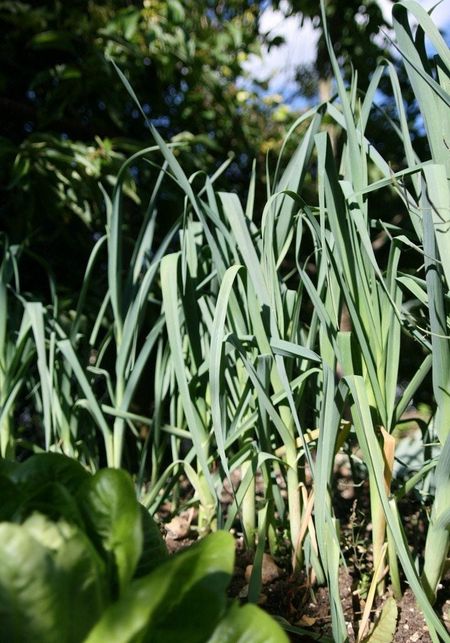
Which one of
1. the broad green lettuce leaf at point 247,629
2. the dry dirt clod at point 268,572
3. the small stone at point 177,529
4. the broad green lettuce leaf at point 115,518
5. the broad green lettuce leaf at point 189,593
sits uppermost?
the broad green lettuce leaf at point 115,518

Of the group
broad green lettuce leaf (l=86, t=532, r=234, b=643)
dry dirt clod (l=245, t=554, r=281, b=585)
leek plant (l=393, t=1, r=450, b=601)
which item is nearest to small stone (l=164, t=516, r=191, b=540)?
dry dirt clod (l=245, t=554, r=281, b=585)

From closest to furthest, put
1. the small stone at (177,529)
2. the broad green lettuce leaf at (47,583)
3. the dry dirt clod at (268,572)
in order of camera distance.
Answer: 1. the broad green lettuce leaf at (47,583)
2. the dry dirt clod at (268,572)
3. the small stone at (177,529)

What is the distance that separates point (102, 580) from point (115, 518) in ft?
0.20

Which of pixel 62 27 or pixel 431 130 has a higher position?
pixel 62 27

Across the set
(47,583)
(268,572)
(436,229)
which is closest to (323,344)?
(436,229)

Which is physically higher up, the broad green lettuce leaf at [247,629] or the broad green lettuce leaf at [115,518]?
the broad green lettuce leaf at [115,518]

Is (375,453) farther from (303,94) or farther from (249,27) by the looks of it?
(303,94)

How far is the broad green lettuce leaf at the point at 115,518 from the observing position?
539 mm

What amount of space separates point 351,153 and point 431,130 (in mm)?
123

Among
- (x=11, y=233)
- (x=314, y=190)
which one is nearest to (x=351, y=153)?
(x=11, y=233)

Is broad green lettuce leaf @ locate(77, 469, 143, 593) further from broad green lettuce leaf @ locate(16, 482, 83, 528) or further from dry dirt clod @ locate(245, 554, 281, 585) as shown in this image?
dry dirt clod @ locate(245, 554, 281, 585)

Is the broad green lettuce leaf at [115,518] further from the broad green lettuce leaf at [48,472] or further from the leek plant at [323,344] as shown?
the leek plant at [323,344]

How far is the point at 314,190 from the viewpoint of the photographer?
2293 millimetres

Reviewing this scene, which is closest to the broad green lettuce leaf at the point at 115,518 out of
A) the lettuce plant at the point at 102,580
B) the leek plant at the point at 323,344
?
the lettuce plant at the point at 102,580
